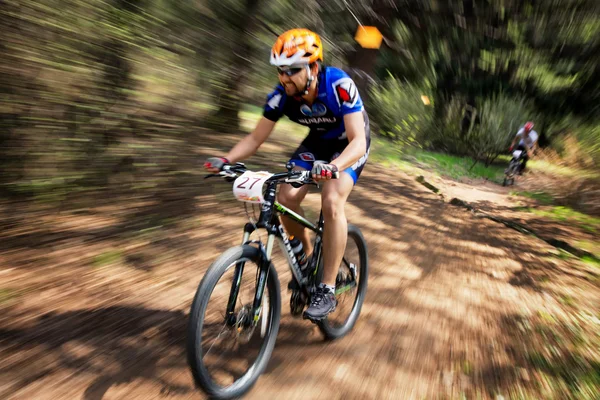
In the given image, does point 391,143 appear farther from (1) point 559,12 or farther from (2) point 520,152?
(1) point 559,12

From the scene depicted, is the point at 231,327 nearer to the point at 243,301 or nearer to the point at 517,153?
the point at 243,301

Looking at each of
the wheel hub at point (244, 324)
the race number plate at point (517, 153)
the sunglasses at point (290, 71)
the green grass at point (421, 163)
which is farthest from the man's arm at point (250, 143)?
the race number plate at point (517, 153)

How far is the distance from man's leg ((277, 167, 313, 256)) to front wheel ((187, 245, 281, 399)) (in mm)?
514

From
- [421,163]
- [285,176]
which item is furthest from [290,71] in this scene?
[421,163]

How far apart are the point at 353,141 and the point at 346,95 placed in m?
0.33

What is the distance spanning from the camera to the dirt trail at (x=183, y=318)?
258 centimetres

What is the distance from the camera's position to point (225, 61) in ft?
16.4

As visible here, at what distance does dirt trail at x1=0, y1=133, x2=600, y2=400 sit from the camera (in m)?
2.58

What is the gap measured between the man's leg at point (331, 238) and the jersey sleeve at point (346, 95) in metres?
0.45

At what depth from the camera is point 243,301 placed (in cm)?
255

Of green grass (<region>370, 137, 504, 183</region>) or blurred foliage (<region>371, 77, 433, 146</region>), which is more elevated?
blurred foliage (<region>371, 77, 433, 146</region>)

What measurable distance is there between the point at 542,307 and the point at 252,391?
3285 millimetres

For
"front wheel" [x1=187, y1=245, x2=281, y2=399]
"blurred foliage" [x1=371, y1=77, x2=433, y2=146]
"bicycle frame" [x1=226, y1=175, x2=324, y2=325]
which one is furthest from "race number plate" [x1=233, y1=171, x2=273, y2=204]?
"blurred foliage" [x1=371, y1=77, x2=433, y2=146]

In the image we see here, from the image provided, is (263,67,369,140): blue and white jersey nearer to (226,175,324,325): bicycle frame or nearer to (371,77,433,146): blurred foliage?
(226,175,324,325): bicycle frame
